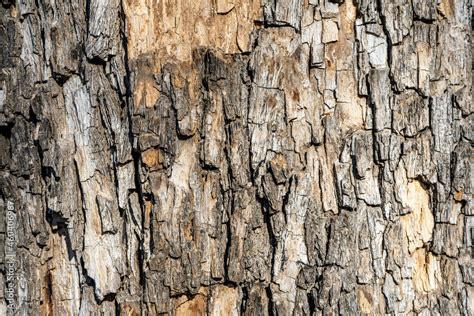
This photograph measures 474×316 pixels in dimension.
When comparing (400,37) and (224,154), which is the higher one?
(400,37)

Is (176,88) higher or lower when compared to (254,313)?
higher

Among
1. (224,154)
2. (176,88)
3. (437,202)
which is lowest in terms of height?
(437,202)

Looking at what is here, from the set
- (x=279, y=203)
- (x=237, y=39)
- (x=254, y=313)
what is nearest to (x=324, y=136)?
(x=279, y=203)

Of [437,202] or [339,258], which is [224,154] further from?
[437,202]

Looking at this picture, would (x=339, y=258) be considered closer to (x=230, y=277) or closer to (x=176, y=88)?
(x=230, y=277)

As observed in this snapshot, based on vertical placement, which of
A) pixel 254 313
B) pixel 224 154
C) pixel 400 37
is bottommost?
pixel 254 313

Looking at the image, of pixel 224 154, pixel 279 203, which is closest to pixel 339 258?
pixel 279 203
